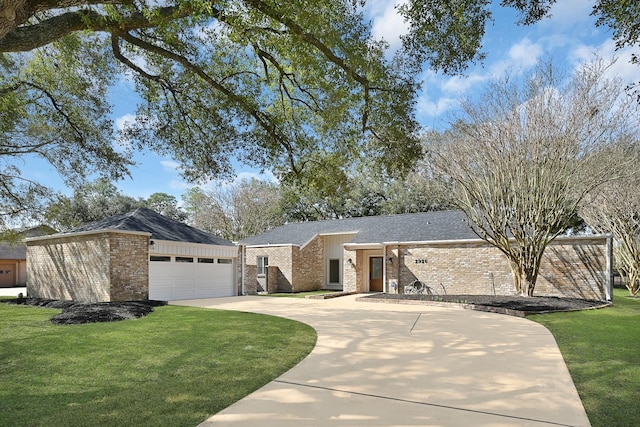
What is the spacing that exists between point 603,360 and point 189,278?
1542 centimetres

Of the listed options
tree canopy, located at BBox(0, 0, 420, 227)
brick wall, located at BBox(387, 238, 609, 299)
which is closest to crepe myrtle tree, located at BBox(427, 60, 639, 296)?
brick wall, located at BBox(387, 238, 609, 299)

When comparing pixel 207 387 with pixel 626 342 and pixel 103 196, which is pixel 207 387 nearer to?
pixel 626 342

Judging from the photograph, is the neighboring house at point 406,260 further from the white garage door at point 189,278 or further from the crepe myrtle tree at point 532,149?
the crepe myrtle tree at point 532,149

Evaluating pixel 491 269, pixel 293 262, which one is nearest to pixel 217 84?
pixel 491 269

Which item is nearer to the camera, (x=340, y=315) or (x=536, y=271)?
(x=340, y=315)

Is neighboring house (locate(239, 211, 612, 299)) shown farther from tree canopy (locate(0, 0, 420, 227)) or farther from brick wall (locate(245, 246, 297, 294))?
tree canopy (locate(0, 0, 420, 227))

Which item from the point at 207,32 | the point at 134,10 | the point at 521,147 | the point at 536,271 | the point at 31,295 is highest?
the point at 207,32

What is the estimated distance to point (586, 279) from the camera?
1491 centimetres

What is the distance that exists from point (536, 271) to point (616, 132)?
534cm

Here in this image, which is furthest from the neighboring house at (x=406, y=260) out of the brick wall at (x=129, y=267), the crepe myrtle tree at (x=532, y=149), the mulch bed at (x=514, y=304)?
the brick wall at (x=129, y=267)

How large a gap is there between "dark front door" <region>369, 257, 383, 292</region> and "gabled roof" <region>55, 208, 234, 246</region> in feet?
25.5

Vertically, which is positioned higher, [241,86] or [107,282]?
[241,86]

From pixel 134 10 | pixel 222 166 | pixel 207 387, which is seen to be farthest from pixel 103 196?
pixel 207 387

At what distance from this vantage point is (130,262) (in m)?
14.8
